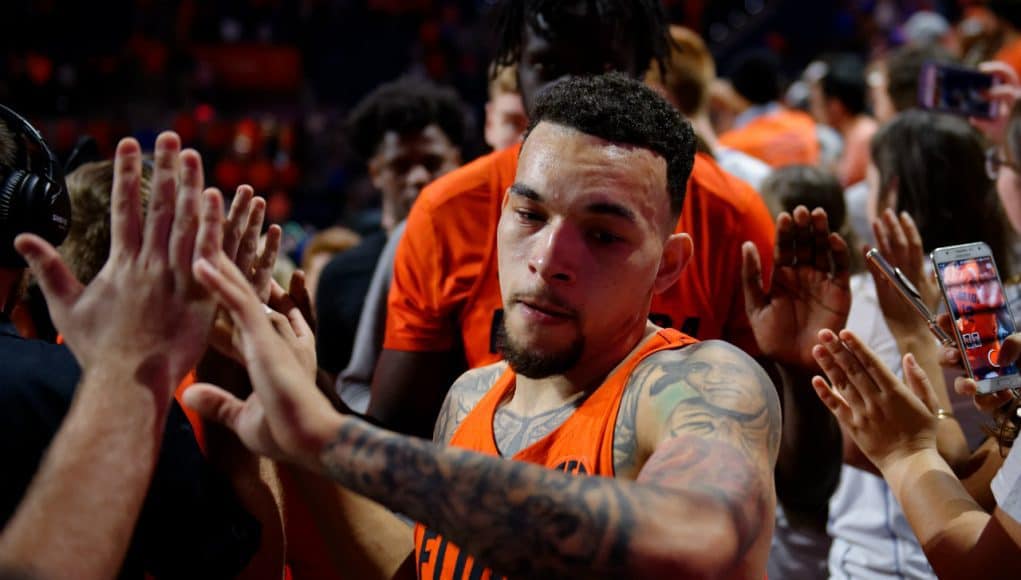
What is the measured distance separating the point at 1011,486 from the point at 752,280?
757 millimetres

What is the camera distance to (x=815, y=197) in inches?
136

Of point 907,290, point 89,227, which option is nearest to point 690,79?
point 907,290

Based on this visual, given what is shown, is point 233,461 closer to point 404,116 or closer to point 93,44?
point 404,116

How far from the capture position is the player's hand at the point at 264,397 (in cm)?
135

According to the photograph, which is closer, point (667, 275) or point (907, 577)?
point (667, 275)

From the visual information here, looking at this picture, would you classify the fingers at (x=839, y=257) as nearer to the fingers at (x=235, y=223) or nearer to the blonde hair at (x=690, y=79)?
the fingers at (x=235, y=223)

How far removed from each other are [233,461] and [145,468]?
0.48 metres

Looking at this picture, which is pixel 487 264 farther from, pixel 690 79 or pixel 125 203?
pixel 690 79

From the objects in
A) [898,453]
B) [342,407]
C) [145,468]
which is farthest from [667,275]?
[145,468]

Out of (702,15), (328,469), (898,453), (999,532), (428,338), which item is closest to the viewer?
(328,469)

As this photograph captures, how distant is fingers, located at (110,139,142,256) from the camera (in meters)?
1.48

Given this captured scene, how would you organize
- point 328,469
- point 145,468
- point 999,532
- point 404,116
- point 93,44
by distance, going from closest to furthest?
1. point 328,469
2. point 145,468
3. point 999,532
4. point 404,116
5. point 93,44

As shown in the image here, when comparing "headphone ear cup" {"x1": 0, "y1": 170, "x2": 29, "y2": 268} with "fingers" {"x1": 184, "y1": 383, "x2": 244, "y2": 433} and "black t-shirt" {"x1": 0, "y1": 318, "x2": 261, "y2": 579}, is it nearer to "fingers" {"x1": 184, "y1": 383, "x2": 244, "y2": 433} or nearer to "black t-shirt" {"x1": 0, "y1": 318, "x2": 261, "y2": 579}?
"black t-shirt" {"x1": 0, "y1": 318, "x2": 261, "y2": 579}

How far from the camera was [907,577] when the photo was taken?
2.60 meters
